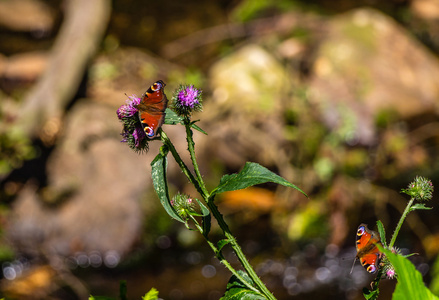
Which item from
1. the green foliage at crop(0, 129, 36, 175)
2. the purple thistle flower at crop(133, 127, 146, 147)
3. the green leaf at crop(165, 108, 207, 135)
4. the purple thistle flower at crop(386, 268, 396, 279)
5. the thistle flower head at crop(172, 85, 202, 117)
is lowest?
the purple thistle flower at crop(386, 268, 396, 279)

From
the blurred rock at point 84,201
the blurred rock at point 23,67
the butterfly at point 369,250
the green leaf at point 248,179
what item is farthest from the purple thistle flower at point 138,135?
the blurred rock at point 23,67

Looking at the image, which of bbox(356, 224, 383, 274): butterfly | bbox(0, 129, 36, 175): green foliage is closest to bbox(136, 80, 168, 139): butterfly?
bbox(356, 224, 383, 274): butterfly

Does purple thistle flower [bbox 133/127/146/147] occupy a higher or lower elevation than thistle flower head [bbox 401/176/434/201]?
higher

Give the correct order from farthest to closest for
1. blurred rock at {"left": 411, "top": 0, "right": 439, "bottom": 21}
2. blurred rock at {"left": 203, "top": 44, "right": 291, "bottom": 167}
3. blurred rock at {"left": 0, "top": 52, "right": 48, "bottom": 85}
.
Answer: blurred rock at {"left": 411, "top": 0, "right": 439, "bottom": 21}
blurred rock at {"left": 0, "top": 52, "right": 48, "bottom": 85}
blurred rock at {"left": 203, "top": 44, "right": 291, "bottom": 167}

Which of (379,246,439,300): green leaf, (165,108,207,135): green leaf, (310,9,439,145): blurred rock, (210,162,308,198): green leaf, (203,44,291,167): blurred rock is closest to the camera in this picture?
(379,246,439,300): green leaf

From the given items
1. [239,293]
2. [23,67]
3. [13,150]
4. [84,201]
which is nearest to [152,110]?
[239,293]

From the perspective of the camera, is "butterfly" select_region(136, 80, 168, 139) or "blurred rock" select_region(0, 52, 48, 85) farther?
"blurred rock" select_region(0, 52, 48, 85)

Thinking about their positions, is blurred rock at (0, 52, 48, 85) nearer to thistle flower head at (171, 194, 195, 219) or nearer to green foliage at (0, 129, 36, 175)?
green foliage at (0, 129, 36, 175)

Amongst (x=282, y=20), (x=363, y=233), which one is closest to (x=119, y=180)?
(x=282, y=20)
